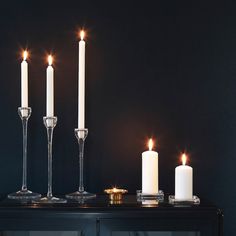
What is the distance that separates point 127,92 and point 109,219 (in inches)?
17.8

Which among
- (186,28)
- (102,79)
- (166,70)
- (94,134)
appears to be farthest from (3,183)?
(186,28)

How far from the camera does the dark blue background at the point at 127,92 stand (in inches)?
61.0

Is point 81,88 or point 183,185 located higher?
point 81,88

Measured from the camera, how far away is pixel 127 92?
1567mm

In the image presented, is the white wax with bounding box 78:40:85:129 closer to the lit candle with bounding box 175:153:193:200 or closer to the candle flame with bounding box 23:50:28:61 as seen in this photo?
the candle flame with bounding box 23:50:28:61

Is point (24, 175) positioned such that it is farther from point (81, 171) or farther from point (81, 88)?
point (81, 88)

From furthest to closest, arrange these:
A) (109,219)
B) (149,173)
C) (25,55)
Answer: (25,55), (149,173), (109,219)

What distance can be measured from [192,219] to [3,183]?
59cm

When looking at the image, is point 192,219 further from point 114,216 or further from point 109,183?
point 109,183

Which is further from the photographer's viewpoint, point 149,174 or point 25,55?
point 25,55

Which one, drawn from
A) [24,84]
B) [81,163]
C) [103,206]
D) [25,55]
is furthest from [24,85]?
[103,206]

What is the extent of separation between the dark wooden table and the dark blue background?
0.30 meters

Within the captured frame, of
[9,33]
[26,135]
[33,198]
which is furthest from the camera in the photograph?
[9,33]

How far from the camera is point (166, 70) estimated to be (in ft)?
5.17
